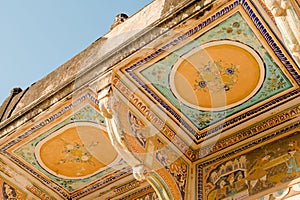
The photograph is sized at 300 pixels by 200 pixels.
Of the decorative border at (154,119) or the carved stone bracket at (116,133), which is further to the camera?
the decorative border at (154,119)

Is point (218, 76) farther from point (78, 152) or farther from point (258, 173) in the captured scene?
point (78, 152)

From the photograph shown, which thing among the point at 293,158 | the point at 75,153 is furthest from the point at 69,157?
the point at 293,158

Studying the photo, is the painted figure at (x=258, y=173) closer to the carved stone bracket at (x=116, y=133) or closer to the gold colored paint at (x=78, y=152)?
the carved stone bracket at (x=116, y=133)

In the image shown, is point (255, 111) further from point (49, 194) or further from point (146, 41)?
point (49, 194)

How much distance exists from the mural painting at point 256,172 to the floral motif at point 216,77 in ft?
2.19

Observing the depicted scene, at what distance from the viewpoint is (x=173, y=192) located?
16.5 ft

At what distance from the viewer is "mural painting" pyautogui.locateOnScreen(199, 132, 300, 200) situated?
4691mm

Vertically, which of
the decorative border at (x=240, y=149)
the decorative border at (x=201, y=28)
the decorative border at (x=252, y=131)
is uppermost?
the decorative border at (x=201, y=28)

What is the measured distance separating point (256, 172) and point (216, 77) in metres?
0.91

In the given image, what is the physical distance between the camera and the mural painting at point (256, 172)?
15.4 ft

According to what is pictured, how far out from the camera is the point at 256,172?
4879 mm

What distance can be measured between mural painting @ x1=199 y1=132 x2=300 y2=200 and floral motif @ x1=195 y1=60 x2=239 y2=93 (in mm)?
669

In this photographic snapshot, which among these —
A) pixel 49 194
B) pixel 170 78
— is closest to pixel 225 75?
pixel 170 78

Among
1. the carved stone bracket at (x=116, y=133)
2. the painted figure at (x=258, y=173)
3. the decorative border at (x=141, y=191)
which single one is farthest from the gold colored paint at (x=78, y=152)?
the painted figure at (x=258, y=173)
